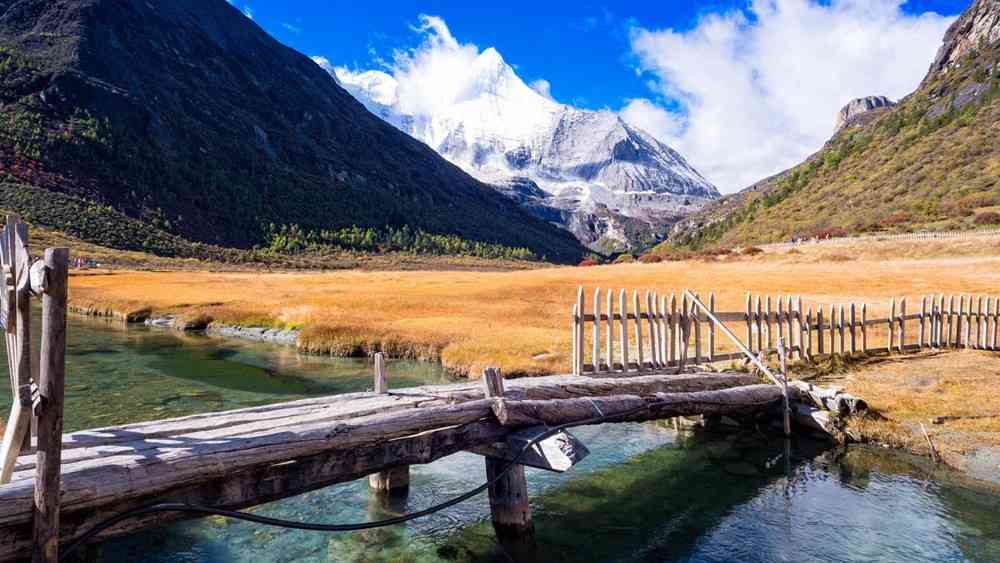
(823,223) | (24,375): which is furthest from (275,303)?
(823,223)

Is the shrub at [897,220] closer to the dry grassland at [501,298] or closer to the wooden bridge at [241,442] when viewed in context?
the dry grassland at [501,298]

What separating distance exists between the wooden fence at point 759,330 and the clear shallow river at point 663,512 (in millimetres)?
2098

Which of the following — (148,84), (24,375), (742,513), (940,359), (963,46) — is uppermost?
(963,46)

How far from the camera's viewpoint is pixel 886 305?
29812 millimetres

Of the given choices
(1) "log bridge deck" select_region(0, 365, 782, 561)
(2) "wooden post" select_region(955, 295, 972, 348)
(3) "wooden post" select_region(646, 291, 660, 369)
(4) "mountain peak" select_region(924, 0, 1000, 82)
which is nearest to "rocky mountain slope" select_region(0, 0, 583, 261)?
(3) "wooden post" select_region(646, 291, 660, 369)

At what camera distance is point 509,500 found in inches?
365

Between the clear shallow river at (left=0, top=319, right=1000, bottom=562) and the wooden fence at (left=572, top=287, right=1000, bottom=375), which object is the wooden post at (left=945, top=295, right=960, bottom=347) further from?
the clear shallow river at (left=0, top=319, right=1000, bottom=562)

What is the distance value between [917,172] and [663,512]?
428ft

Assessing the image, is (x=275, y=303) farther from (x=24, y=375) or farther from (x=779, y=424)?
(x=24, y=375)

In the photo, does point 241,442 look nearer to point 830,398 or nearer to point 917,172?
point 830,398

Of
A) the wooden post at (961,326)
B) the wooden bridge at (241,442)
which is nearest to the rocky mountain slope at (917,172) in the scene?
the wooden post at (961,326)

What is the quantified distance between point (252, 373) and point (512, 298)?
73.8ft

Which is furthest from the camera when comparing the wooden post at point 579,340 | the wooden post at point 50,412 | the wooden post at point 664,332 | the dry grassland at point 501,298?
the dry grassland at point 501,298

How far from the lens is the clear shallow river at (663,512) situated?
880 centimetres
